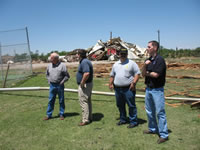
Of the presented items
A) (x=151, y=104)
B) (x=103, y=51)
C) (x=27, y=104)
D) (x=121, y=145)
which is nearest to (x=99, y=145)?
(x=121, y=145)

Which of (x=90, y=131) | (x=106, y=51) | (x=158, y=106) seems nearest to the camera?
(x=158, y=106)

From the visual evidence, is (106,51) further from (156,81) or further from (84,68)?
(156,81)

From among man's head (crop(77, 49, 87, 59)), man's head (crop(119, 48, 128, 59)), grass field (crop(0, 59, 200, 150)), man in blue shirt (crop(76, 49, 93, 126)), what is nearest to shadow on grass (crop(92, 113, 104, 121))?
grass field (crop(0, 59, 200, 150))

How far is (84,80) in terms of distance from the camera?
4.21 meters

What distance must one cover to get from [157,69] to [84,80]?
177 centimetres

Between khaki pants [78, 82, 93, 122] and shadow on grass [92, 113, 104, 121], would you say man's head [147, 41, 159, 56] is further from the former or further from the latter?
shadow on grass [92, 113, 104, 121]

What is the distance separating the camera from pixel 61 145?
12.0 feet

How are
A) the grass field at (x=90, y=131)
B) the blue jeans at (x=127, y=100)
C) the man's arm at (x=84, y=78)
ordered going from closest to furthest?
the grass field at (x=90, y=131), the blue jeans at (x=127, y=100), the man's arm at (x=84, y=78)

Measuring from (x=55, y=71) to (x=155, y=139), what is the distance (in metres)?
3.10

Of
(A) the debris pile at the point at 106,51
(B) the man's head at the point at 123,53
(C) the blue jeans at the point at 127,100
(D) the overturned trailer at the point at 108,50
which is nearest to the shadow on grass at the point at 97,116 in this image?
(C) the blue jeans at the point at 127,100

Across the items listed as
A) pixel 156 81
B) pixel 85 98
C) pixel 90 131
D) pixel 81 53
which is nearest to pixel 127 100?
pixel 156 81

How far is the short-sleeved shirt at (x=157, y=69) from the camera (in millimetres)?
3326

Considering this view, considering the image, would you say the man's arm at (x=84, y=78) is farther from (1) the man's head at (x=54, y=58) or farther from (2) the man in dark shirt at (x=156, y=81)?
(2) the man in dark shirt at (x=156, y=81)

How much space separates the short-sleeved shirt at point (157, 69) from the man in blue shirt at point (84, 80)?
58.8 inches
